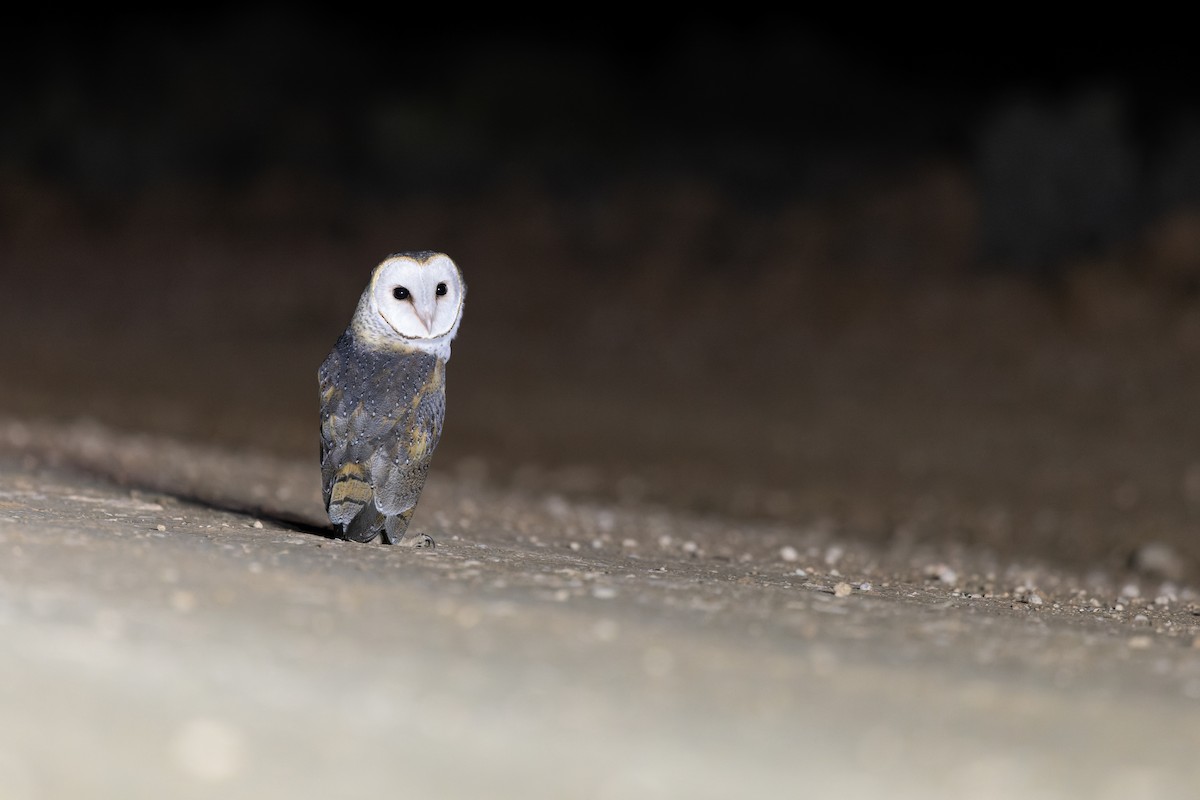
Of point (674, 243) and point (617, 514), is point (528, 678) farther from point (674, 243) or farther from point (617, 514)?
point (674, 243)

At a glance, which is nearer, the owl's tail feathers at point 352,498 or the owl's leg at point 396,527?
the owl's tail feathers at point 352,498

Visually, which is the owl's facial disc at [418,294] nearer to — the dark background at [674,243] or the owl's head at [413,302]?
the owl's head at [413,302]

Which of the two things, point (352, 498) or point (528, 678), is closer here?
point (528, 678)

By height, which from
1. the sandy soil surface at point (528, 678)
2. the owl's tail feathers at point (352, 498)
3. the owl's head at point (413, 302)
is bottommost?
the sandy soil surface at point (528, 678)

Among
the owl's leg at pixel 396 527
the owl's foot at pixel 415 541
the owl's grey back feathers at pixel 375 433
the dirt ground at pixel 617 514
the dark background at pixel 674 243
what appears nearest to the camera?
the dirt ground at pixel 617 514

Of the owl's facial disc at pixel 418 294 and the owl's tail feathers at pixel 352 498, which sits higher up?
the owl's facial disc at pixel 418 294

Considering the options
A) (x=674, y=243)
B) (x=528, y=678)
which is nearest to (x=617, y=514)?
(x=528, y=678)

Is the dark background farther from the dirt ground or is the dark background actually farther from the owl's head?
the owl's head

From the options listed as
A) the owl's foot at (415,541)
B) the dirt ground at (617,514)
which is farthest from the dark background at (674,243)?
the owl's foot at (415,541)
